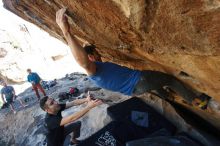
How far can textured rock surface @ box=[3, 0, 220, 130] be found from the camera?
2.84m

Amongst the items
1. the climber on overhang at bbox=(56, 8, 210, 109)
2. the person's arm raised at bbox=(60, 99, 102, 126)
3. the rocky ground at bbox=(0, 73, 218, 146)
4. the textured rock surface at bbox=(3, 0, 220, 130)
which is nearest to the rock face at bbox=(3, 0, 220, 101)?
the textured rock surface at bbox=(3, 0, 220, 130)

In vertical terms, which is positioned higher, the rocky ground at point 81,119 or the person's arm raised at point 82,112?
the person's arm raised at point 82,112

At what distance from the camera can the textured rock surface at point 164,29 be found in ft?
9.33

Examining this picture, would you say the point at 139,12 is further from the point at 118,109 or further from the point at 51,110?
the point at 118,109

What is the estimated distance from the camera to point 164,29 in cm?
333

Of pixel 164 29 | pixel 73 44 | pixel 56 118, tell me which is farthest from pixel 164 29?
pixel 56 118

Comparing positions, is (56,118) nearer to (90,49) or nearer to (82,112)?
(82,112)

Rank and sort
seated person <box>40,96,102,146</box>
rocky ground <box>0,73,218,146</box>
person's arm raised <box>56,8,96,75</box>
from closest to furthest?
person's arm raised <box>56,8,96,75</box> < seated person <box>40,96,102,146</box> < rocky ground <box>0,73,218,146</box>

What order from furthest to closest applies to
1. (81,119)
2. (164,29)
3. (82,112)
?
1. (81,119)
2. (82,112)
3. (164,29)

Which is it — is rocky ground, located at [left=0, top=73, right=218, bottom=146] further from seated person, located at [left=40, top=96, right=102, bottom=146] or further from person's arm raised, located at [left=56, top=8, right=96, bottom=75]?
person's arm raised, located at [left=56, top=8, right=96, bottom=75]

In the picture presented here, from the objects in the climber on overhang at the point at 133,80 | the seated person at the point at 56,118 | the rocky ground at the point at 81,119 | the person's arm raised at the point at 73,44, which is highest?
the person's arm raised at the point at 73,44

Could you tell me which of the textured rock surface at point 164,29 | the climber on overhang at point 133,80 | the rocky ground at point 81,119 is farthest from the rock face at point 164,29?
the rocky ground at point 81,119

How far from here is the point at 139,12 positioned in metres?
3.25

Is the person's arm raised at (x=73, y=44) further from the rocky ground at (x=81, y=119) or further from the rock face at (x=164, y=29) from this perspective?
the rocky ground at (x=81, y=119)
